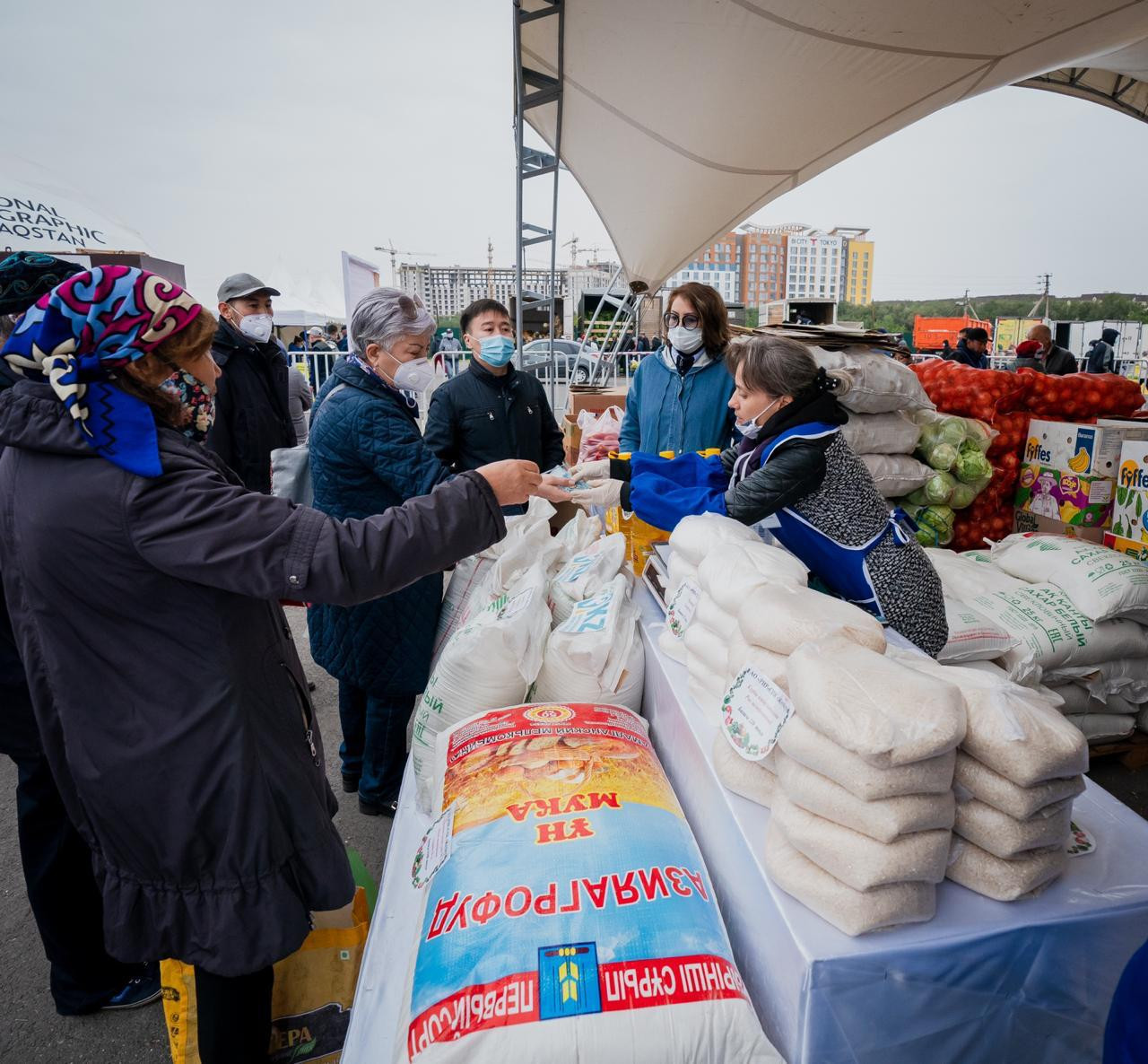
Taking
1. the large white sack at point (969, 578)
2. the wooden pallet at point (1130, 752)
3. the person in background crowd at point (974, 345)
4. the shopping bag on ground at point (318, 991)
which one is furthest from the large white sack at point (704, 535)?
the person in background crowd at point (974, 345)

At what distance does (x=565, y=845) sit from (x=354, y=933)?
673mm

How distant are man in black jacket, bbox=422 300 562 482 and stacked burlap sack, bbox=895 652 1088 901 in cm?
232

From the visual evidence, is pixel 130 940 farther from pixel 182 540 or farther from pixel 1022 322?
pixel 1022 322

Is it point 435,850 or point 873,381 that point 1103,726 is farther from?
point 435,850

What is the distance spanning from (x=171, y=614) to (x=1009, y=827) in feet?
4.00

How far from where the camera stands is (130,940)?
45.4 inches

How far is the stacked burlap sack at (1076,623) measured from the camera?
2.40 metres

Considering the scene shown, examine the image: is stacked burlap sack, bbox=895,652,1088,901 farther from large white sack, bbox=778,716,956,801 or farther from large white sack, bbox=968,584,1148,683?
large white sack, bbox=968,584,1148,683

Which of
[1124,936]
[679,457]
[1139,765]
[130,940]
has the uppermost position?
[679,457]

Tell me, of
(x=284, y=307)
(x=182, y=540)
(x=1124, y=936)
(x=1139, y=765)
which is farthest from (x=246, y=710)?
(x=284, y=307)

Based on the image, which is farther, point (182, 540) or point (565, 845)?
point (565, 845)

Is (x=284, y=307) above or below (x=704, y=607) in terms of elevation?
above

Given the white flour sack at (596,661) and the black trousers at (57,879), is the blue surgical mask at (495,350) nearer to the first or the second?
the white flour sack at (596,661)

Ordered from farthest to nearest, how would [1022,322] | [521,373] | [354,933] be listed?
[1022,322] < [521,373] < [354,933]
